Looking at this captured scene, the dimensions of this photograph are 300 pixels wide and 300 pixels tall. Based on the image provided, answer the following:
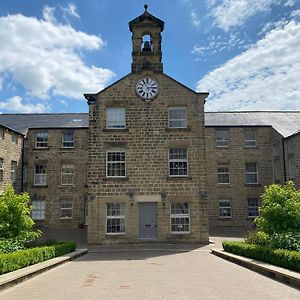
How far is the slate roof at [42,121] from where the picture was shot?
36.4m

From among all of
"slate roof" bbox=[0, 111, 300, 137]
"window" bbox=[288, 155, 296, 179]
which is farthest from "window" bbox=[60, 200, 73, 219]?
"window" bbox=[288, 155, 296, 179]

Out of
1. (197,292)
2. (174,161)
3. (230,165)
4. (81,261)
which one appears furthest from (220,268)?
(230,165)

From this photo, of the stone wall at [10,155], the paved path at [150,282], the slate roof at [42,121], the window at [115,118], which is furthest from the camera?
the slate roof at [42,121]

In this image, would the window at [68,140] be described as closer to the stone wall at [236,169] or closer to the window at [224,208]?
the stone wall at [236,169]

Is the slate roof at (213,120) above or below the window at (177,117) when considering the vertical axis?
above

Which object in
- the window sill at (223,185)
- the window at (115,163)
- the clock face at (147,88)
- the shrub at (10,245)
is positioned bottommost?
the shrub at (10,245)

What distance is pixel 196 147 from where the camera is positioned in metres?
24.6

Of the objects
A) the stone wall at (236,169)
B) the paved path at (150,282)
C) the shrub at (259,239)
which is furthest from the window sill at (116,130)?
the stone wall at (236,169)

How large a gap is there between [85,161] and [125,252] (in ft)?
54.0

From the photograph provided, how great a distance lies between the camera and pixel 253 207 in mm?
34625

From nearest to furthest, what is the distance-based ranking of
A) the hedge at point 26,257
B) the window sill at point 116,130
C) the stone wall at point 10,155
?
the hedge at point 26,257, the window sill at point 116,130, the stone wall at point 10,155

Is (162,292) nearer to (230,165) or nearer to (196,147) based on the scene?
(196,147)

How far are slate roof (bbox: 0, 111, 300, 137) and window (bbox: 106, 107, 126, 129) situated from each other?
1156cm

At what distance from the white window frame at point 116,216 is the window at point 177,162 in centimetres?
393
